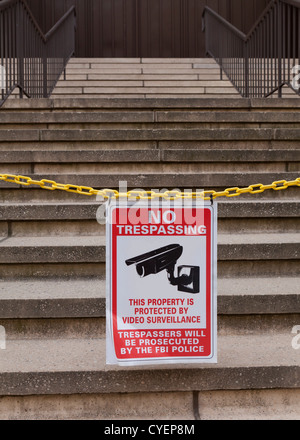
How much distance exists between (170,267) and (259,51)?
599 centimetres

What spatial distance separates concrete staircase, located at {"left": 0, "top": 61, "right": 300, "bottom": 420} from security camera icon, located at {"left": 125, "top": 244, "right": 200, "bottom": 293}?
45 centimetres

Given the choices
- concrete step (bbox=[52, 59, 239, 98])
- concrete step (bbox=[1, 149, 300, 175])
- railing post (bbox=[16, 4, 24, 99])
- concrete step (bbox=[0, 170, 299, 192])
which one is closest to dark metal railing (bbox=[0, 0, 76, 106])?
railing post (bbox=[16, 4, 24, 99])

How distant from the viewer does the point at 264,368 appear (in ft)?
6.89

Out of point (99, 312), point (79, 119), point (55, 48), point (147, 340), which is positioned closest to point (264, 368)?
point (147, 340)

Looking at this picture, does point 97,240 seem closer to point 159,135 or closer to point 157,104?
point 159,135

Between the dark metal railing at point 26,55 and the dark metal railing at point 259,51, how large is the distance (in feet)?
9.22

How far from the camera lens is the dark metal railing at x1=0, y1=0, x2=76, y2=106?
5.59m

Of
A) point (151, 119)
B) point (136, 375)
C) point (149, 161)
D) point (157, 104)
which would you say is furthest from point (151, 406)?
point (157, 104)

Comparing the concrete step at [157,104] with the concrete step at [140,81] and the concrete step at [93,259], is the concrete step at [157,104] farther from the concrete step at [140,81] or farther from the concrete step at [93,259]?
the concrete step at [93,259]

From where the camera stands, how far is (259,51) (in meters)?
7.03

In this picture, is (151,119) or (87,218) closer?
(87,218)

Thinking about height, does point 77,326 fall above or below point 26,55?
below

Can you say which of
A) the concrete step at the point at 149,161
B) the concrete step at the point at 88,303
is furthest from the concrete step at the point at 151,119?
the concrete step at the point at 88,303

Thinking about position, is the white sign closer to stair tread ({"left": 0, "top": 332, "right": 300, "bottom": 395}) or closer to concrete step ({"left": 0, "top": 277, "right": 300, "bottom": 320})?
stair tread ({"left": 0, "top": 332, "right": 300, "bottom": 395})
